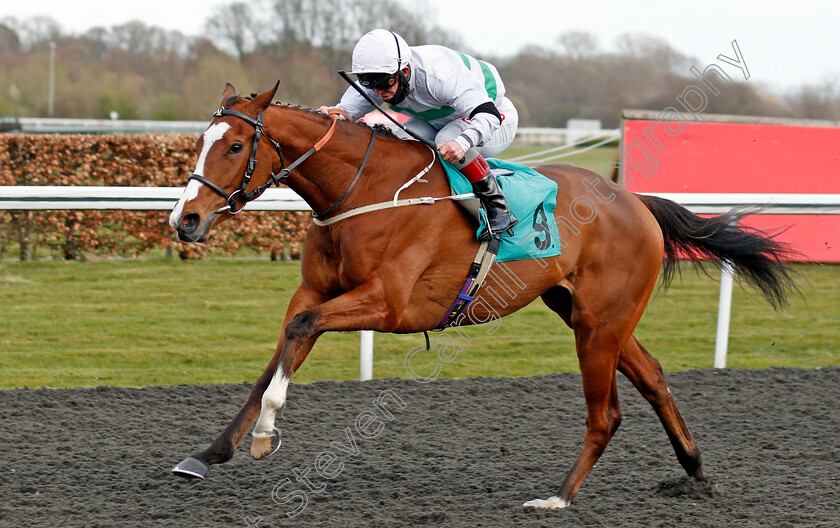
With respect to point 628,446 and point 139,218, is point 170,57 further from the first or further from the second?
point 628,446

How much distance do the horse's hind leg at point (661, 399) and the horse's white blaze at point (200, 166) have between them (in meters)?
2.00

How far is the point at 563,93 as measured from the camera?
22.7 meters

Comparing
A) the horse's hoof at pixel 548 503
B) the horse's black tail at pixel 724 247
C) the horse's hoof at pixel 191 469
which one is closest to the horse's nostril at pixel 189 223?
the horse's hoof at pixel 191 469

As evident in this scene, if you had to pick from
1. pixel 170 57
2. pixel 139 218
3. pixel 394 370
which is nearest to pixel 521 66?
pixel 170 57

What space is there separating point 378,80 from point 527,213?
0.84m

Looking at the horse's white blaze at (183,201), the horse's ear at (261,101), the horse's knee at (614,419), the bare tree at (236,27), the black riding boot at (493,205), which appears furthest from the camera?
the bare tree at (236,27)

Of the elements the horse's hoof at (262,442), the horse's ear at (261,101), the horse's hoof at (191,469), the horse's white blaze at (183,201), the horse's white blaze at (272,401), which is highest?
the horse's ear at (261,101)

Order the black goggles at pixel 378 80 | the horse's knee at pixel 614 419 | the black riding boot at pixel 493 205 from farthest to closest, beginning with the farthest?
the horse's knee at pixel 614 419
the black riding boot at pixel 493 205
the black goggles at pixel 378 80

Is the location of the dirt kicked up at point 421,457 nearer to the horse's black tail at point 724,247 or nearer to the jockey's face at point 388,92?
the horse's black tail at point 724,247

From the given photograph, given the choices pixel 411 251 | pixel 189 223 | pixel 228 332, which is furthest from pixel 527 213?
pixel 228 332

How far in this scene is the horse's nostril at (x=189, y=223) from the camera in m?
2.74

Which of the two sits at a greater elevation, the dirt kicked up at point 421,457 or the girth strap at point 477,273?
the girth strap at point 477,273

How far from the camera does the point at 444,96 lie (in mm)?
3354

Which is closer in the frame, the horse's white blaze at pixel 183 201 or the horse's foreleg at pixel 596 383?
the horse's white blaze at pixel 183 201
